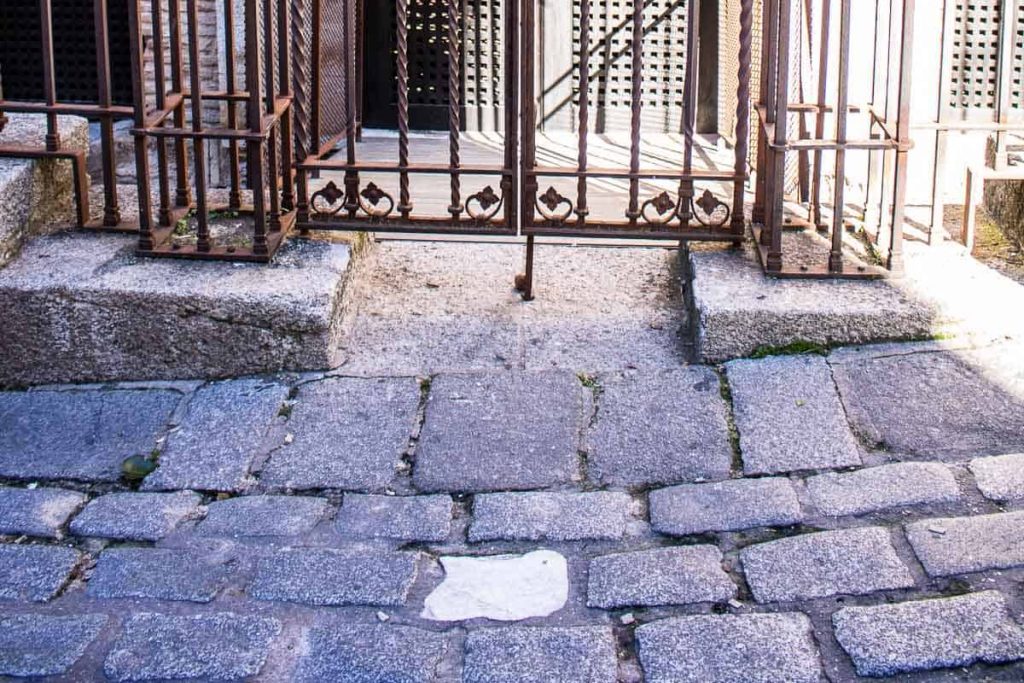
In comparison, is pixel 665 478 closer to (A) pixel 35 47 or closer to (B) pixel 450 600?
(B) pixel 450 600

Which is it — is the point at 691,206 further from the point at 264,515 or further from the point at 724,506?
the point at 264,515

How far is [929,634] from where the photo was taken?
353cm

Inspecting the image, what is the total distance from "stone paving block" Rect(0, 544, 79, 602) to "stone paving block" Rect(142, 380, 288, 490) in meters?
0.48

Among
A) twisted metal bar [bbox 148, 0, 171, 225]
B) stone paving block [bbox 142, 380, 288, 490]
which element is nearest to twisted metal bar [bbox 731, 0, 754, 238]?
stone paving block [bbox 142, 380, 288, 490]

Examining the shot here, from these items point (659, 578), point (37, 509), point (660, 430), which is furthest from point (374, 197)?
point (659, 578)

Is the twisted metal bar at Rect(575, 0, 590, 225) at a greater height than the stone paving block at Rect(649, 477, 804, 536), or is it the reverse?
the twisted metal bar at Rect(575, 0, 590, 225)

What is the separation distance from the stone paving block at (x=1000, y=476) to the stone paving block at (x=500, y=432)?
A: 124cm

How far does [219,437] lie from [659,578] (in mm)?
1666

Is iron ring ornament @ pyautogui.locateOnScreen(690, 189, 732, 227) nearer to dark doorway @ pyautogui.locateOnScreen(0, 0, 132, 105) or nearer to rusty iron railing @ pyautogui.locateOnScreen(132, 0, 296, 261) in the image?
rusty iron railing @ pyautogui.locateOnScreen(132, 0, 296, 261)

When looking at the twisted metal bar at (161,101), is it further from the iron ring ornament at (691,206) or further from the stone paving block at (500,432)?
the iron ring ornament at (691,206)

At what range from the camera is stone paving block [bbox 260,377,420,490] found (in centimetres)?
453

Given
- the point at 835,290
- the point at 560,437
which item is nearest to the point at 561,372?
the point at 560,437

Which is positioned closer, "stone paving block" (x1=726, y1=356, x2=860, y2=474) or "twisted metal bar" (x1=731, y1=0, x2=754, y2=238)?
"stone paving block" (x1=726, y1=356, x2=860, y2=474)

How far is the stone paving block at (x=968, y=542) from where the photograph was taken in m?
3.81
